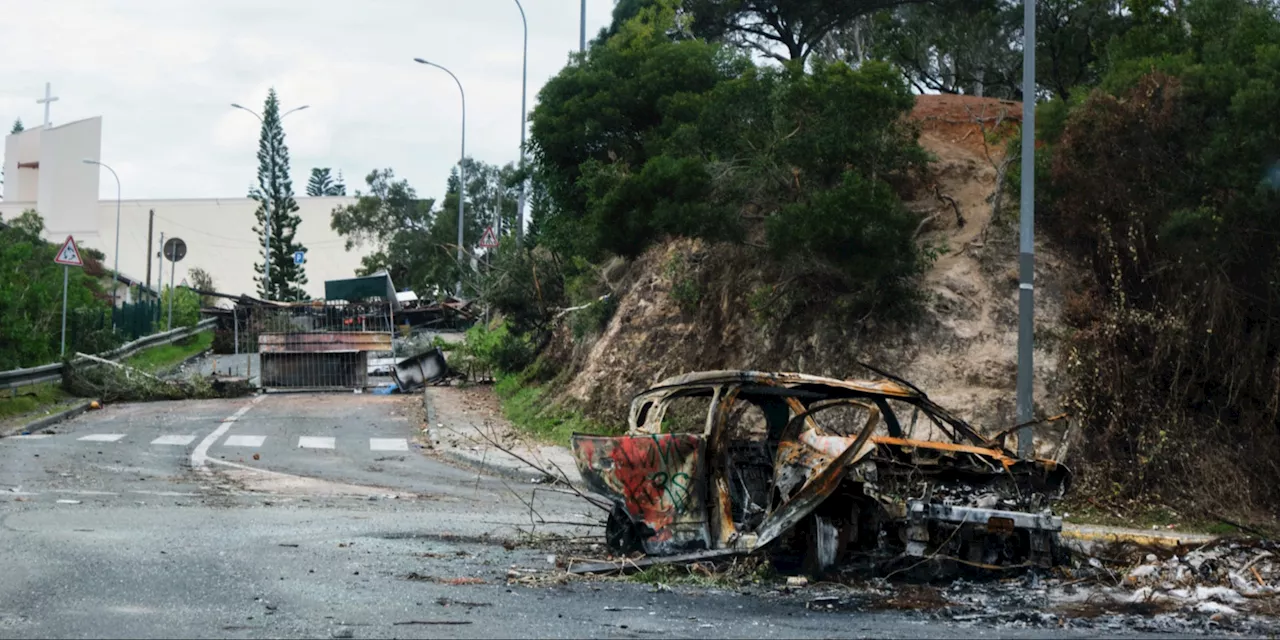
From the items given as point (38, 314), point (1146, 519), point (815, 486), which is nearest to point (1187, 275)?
point (1146, 519)

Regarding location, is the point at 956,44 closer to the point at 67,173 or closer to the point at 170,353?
the point at 170,353

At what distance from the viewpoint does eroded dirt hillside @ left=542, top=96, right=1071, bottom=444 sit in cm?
1852

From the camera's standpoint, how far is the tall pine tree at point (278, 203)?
72.8m

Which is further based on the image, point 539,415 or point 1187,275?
point 539,415

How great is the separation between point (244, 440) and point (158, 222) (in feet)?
244

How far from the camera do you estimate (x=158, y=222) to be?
91062 mm

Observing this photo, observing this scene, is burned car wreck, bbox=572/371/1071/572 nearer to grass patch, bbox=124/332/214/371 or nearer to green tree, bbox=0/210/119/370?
green tree, bbox=0/210/119/370

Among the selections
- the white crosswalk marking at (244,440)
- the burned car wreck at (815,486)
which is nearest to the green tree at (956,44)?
the white crosswalk marking at (244,440)

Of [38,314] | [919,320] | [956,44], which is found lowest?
[38,314]

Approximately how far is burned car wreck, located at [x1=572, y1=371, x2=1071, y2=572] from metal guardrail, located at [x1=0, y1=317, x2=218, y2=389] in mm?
19774

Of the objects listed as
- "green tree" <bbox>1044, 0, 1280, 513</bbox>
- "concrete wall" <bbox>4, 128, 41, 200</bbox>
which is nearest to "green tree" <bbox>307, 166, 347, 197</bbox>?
"concrete wall" <bbox>4, 128, 41, 200</bbox>

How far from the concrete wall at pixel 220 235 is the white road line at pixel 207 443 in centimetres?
6221

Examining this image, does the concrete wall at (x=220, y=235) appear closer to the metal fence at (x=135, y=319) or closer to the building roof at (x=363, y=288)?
the metal fence at (x=135, y=319)

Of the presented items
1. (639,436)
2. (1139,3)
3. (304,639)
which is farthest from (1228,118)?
(304,639)
